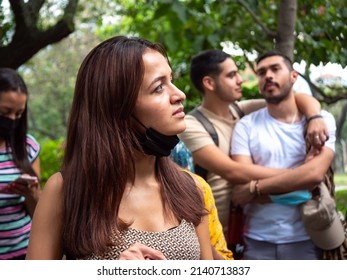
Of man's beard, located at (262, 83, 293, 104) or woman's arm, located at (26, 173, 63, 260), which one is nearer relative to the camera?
woman's arm, located at (26, 173, 63, 260)

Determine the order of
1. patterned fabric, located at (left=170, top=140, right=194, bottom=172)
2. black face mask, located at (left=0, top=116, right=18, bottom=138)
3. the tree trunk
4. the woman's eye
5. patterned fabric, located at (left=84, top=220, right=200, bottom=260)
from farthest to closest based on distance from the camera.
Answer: the tree trunk → black face mask, located at (left=0, top=116, right=18, bottom=138) → patterned fabric, located at (left=170, top=140, right=194, bottom=172) → the woman's eye → patterned fabric, located at (left=84, top=220, right=200, bottom=260)

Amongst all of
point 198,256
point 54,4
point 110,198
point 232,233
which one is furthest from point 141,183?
point 54,4

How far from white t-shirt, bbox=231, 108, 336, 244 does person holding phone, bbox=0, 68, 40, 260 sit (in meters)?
1.23

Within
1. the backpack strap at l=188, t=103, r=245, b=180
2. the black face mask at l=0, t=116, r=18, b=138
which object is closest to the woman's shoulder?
the black face mask at l=0, t=116, r=18, b=138

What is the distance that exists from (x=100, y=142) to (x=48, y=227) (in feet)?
1.03

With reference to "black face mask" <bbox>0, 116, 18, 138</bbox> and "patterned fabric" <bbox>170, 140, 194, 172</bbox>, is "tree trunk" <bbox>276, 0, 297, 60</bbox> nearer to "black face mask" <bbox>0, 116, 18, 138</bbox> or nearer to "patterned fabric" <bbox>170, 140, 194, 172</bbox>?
"patterned fabric" <bbox>170, 140, 194, 172</bbox>

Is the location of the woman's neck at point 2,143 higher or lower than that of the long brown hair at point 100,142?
lower

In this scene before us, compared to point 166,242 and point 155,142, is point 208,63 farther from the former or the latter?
point 166,242

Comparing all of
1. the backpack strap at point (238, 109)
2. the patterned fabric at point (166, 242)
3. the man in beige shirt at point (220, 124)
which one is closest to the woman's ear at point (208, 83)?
the man in beige shirt at point (220, 124)

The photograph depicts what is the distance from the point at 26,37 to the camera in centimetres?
519

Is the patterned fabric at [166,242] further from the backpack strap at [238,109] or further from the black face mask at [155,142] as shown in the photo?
the backpack strap at [238,109]

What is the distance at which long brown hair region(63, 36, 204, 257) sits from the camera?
2.01 meters

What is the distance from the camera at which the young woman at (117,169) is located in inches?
78.7

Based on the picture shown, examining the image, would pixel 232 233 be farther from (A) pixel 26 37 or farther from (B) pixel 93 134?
(A) pixel 26 37
